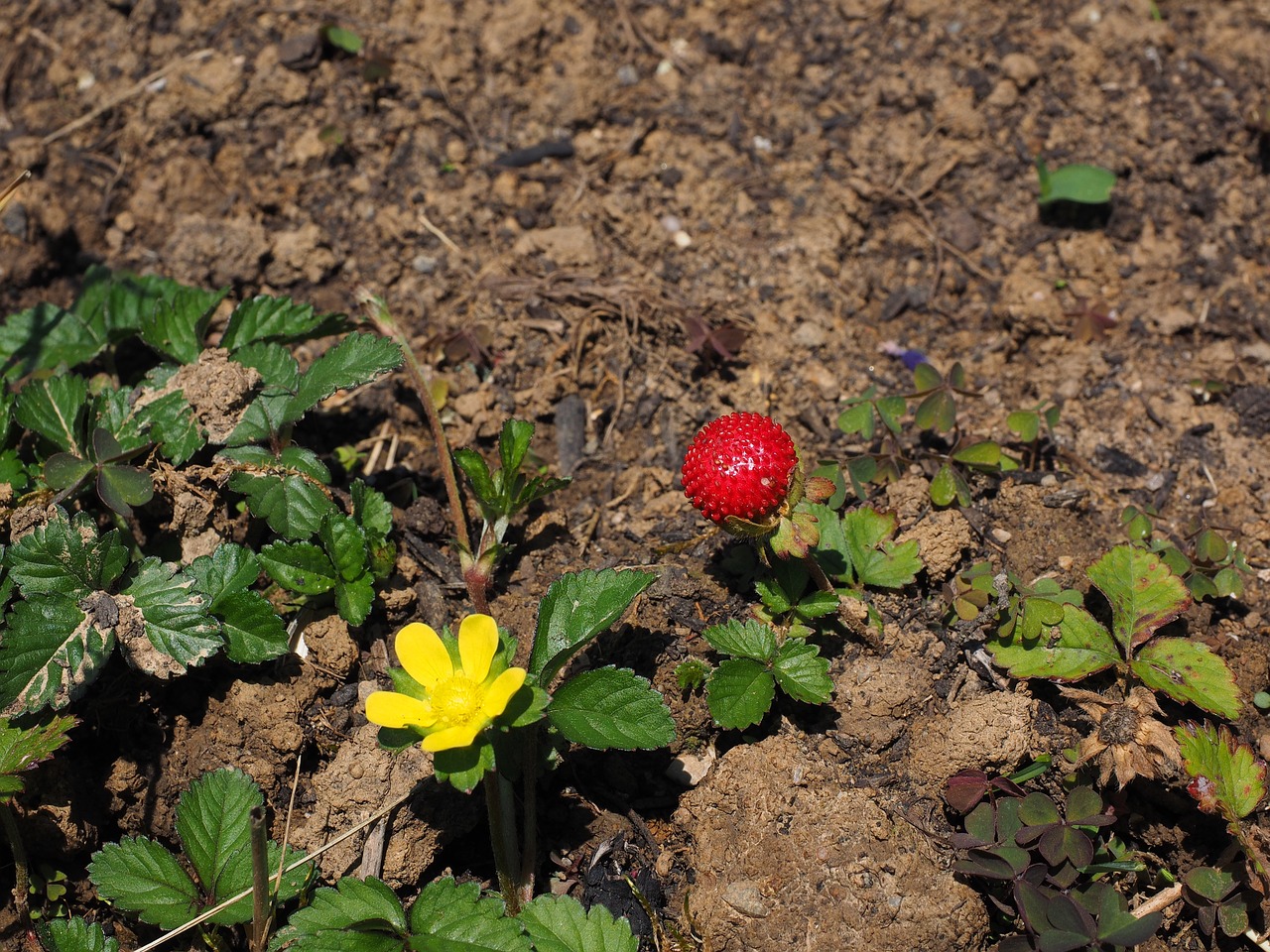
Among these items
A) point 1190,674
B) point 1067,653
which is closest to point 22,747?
point 1067,653

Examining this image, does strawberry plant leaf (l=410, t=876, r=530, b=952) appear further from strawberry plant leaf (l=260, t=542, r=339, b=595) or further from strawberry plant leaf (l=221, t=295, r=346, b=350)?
strawberry plant leaf (l=221, t=295, r=346, b=350)

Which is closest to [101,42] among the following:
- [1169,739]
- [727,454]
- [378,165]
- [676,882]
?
[378,165]

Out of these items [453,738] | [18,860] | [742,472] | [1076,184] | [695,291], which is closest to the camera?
[453,738]

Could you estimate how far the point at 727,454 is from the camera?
2340mm

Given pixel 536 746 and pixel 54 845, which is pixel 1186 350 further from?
pixel 54 845

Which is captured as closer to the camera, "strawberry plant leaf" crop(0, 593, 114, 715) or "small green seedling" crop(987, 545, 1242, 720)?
"strawberry plant leaf" crop(0, 593, 114, 715)

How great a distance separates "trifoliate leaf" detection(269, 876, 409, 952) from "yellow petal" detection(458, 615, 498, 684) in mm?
555

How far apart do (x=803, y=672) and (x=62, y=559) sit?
185cm

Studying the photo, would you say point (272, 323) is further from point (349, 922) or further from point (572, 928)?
point (572, 928)

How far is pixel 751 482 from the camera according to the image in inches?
91.4

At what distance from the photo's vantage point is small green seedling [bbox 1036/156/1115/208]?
364 cm

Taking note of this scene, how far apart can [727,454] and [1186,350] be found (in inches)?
78.3

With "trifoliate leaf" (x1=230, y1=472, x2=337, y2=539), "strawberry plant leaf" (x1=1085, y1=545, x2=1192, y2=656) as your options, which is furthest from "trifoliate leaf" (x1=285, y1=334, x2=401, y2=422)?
"strawberry plant leaf" (x1=1085, y1=545, x2=1192, y2=656)

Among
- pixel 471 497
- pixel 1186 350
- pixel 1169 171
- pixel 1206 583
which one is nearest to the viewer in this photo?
pixel 1206 583
